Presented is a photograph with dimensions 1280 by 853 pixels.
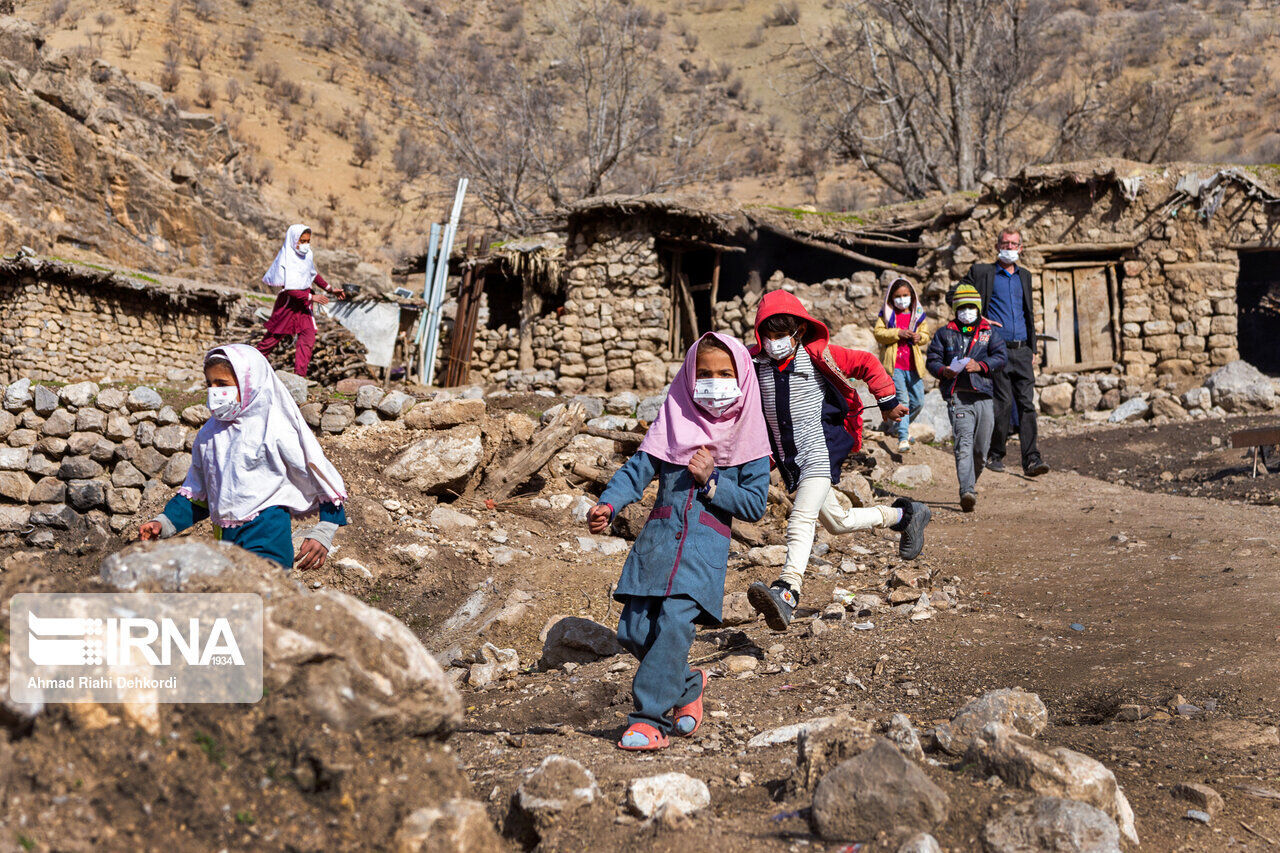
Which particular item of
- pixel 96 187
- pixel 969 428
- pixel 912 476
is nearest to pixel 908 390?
pixel 912 476

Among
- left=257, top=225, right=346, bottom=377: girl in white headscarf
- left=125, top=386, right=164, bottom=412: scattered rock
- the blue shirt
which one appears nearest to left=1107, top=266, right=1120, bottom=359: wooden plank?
the blue shirt

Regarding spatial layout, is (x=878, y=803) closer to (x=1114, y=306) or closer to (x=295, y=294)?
(x=295, y=294)

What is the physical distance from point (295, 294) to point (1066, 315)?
10.3m

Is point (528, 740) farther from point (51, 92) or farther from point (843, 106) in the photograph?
point (843, 106)

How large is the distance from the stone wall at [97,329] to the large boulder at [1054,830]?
478 inches

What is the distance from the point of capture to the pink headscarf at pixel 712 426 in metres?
3.46

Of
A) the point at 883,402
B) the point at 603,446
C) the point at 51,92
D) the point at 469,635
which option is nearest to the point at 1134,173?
the point at 603,446

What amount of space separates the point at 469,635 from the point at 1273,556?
4.45 metres

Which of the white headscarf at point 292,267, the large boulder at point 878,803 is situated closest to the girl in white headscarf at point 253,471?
the large boulder at point 878,803

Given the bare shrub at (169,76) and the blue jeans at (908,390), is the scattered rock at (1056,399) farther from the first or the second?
the bare shrub at (169,76)

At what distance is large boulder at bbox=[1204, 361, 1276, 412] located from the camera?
36.4 feet

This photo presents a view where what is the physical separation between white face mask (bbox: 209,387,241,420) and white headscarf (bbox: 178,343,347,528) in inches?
1.0

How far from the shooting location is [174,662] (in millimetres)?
1977

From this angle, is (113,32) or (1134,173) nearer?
(1134,173)
